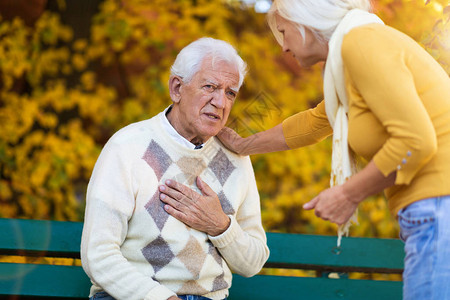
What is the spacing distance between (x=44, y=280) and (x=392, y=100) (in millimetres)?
1920

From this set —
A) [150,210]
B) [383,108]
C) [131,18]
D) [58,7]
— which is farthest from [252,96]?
[383,108]

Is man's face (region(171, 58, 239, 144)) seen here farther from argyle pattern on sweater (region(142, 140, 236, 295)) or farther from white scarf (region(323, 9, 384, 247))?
white scarf (region(323, 9, 384, 247))

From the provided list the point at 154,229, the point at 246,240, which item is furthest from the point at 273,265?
the point at 154,229

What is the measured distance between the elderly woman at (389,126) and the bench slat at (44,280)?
1478 millimetres

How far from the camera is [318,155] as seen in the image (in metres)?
4.15

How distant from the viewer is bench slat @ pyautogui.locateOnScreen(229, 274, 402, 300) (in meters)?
2.86

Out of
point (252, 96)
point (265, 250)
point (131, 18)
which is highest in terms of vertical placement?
point (131, 18)

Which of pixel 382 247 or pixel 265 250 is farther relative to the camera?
pixel 382 247

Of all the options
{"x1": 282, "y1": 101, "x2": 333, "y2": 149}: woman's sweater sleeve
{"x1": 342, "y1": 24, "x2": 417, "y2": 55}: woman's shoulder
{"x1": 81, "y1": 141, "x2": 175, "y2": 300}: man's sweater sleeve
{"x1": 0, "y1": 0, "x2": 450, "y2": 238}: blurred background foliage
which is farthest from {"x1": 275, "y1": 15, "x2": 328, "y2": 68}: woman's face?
{"x1": 0, "y1": 0, "x2": 450, "y2": 238}: blurred background foliage

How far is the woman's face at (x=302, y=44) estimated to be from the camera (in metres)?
1.82

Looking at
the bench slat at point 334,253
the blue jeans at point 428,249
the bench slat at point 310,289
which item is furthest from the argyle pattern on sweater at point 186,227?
the blue jeans at point 428,249

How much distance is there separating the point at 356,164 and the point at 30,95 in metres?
3.20

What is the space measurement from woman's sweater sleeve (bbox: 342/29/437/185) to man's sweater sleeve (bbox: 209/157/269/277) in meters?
0.90

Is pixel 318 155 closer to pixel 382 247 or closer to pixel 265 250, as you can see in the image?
pixel 382 247
